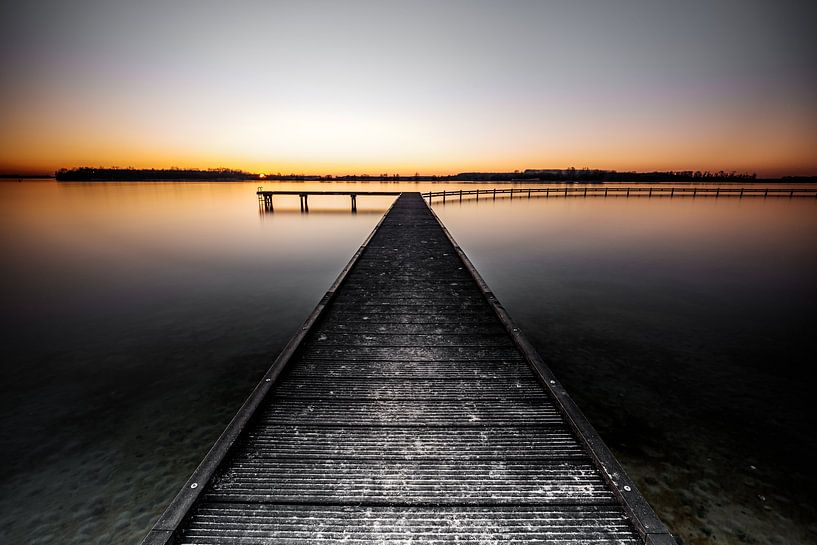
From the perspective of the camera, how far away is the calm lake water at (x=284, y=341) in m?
3.88

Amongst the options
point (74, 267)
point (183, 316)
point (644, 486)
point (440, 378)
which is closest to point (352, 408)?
point (440, 378)

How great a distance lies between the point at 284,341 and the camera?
789 centimetres

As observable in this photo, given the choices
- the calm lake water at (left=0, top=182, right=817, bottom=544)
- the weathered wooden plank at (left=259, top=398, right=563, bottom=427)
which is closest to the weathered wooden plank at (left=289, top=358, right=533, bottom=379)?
the weathered wooden plank at (left=259, top=398, right=563, bottom=427)

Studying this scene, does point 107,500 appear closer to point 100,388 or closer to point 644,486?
point 100,388

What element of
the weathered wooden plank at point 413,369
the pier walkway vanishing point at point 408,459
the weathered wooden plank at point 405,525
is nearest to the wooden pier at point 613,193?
the weathered wooden plank at point 413,369

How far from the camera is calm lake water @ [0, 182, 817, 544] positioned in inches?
153

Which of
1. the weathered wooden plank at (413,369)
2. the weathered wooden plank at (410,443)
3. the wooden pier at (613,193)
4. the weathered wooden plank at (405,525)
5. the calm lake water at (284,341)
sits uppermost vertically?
the wooden pier at (613,193)

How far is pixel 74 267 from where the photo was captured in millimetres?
14484

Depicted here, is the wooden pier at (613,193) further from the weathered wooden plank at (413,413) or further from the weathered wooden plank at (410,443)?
the weathered wooden plank at (410,443)

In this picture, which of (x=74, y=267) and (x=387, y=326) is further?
(x=74, y=267)

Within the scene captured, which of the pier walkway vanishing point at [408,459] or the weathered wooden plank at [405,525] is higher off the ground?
the pier walkway vanishing point at [408,459]

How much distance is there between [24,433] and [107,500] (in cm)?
223

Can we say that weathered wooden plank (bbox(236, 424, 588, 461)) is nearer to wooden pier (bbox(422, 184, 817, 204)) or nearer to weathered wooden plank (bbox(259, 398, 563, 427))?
weathered wooden plank (bbox(259, 398, 563, 427))

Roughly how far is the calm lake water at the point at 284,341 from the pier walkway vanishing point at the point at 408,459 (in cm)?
184
